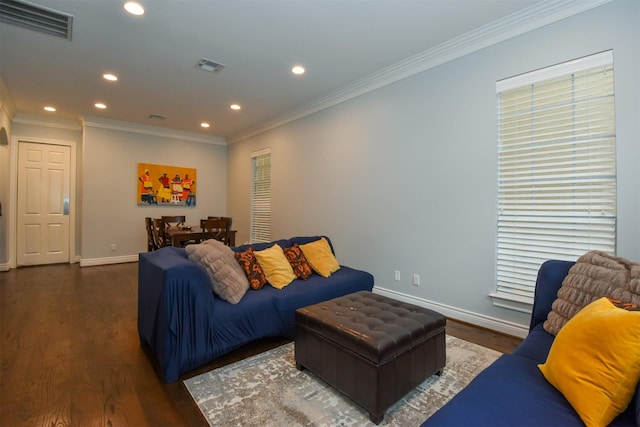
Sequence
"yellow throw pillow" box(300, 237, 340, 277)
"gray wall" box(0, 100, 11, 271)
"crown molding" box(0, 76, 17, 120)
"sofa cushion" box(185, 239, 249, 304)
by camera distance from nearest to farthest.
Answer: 1. "sofa cushion" box(185, 239, 249, 304)
2. "yellow throw pillow" box(300, 237, 340, 277)
3. "crown molding" box(0, 76, 17, 120)
4. "gray wall" box(0, 100, 11, 271)

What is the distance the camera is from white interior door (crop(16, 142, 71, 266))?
5.41 meters

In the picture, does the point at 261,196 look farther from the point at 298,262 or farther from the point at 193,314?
the point at 193,314

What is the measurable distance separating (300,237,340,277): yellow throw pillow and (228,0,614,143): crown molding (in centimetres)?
212

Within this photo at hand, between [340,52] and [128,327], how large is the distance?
3.49m

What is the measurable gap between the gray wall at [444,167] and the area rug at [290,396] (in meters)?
0.99

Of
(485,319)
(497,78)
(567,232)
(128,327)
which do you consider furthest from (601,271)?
(128,327)

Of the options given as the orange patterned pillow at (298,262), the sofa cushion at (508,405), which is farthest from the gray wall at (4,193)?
the sofa cushion at (508,405)

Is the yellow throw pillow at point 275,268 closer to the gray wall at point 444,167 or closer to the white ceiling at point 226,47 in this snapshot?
the gray wall at point 444,167

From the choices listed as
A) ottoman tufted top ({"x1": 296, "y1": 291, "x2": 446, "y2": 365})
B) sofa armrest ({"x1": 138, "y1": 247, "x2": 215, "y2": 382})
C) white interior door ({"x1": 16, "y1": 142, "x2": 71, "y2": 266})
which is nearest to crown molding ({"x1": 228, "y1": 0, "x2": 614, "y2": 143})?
ottoman tufted top ({"x1": 296, "y1": 291, "x2": 446, "y2": 365})

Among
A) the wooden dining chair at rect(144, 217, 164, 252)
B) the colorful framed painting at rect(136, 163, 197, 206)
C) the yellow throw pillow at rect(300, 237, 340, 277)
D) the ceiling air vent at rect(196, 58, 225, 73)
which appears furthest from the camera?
the colorful framed painting at rect(136, 163, 197, 206)

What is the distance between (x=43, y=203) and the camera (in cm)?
557

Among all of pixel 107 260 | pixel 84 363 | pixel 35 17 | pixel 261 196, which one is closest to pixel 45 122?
pixel 107 260

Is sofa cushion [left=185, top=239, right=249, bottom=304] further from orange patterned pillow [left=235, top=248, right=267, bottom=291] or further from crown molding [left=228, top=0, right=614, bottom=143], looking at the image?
crown molding [left=228, top=0, right=614, bottom=143]

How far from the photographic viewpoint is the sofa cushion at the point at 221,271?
226 cm
